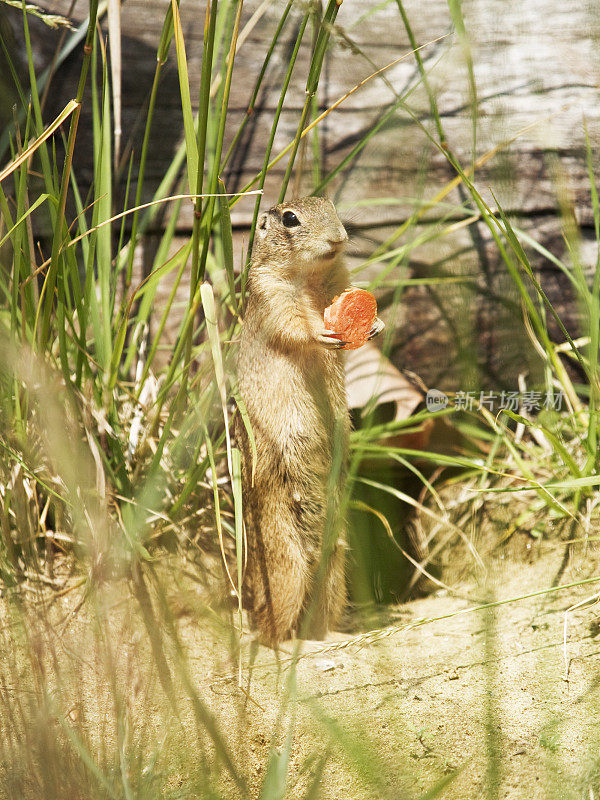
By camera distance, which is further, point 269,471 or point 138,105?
point 138,105

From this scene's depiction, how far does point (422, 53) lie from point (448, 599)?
230cm

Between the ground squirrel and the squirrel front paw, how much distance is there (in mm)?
114

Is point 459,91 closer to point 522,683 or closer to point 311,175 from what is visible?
point 311,175

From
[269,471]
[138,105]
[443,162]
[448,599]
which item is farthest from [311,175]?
[448,599]

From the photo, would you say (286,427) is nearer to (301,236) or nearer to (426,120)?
(301,236)

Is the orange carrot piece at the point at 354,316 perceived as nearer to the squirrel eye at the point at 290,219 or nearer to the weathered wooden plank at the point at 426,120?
the squirrel eye at the point at 290,219

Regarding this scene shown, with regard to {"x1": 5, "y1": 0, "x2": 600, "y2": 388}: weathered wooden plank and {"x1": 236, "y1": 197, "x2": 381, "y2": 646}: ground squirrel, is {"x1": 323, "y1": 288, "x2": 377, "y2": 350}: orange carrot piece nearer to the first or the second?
{"x1": 236, "y1": 197, "x2": 381, "y2": 646}: ground squirrel

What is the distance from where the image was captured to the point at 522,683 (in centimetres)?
187

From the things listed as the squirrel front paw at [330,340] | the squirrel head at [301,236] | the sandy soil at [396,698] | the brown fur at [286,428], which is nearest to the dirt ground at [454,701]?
the sandy soil at [396,698]

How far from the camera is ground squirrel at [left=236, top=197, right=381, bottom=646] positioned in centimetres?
250

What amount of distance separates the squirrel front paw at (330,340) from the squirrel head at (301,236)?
285 millimetres

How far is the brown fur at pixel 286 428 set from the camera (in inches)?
98.6

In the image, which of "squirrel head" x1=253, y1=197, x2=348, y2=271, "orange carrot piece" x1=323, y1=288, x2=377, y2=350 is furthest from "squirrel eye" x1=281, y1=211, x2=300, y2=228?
"orange carrot piece" x1=323, y1=288, x2=377, y2=350

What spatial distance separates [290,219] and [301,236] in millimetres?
88
